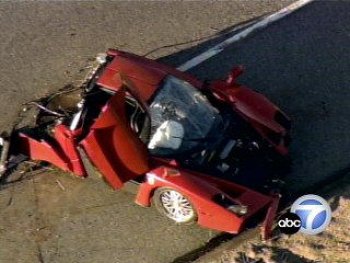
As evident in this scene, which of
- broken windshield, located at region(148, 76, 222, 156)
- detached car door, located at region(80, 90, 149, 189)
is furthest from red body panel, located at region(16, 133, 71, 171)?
broken windshield, located at region(148, 76, 222, 156)

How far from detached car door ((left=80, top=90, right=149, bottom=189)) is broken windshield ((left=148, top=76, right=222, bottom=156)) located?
0.98ft

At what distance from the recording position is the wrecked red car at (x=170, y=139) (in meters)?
7.62

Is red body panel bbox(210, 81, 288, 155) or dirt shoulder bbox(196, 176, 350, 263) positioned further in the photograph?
red body panel bbox(210, 81, 288, 155)

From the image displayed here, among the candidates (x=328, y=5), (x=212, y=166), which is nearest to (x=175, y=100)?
(x=212, y=166)

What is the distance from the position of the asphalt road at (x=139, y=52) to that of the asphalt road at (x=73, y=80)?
0.04ft

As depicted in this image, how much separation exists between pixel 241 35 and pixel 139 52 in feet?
5.28

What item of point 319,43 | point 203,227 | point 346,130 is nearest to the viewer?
point 203,227

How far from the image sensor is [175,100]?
8148 millimetres

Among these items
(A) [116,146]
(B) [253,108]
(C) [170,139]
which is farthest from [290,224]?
(A) [116,146]

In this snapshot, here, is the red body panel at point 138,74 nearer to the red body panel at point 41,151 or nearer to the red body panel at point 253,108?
the red body panel at point 253,108

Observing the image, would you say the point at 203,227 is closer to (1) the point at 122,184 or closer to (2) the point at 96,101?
(1) the point at 122,184

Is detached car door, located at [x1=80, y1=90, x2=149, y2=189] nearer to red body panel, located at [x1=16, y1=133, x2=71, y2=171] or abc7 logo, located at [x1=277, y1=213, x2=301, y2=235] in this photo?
red body panel, located at [x1=16, y1=133, x2=71, y2=171]

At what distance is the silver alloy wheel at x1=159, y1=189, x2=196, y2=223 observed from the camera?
25.7 feet

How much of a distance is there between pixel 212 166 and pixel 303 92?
99.0 inches
